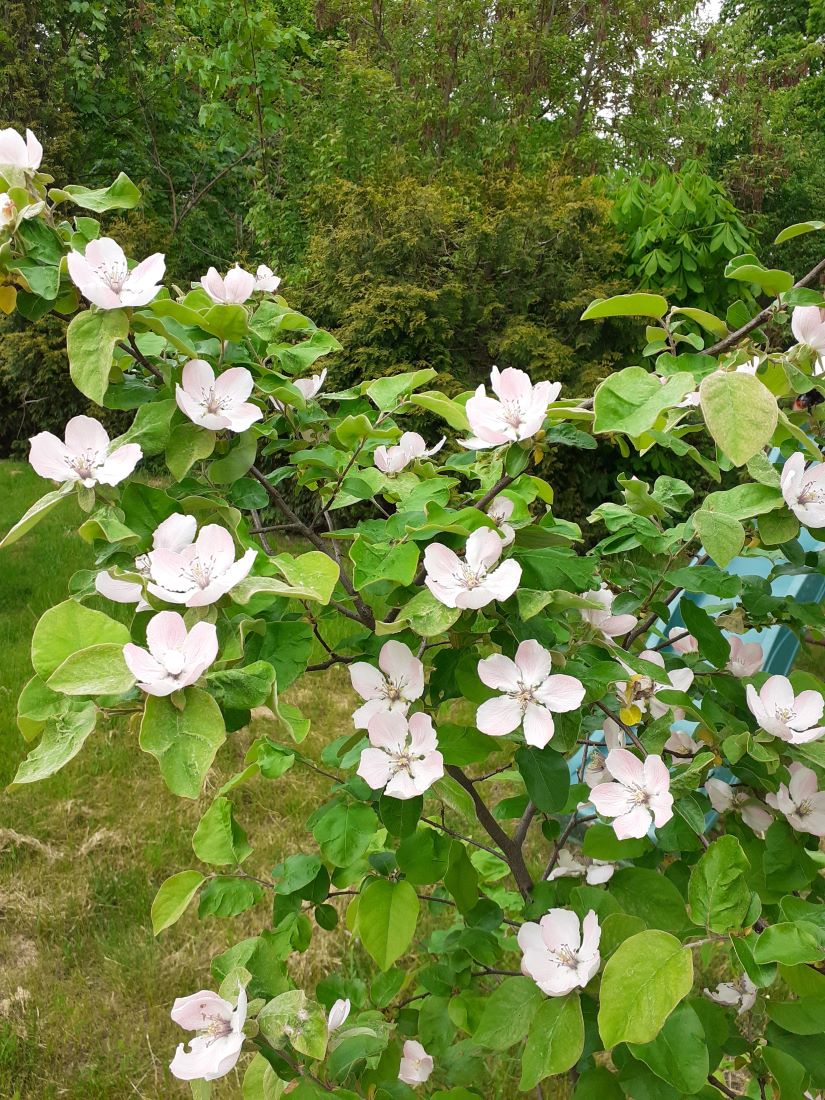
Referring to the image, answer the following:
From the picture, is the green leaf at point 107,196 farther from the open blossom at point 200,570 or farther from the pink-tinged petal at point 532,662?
the pink-tinged petal at point 532,662

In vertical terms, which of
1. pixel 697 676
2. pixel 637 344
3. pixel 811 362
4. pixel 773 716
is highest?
pixel 811 362

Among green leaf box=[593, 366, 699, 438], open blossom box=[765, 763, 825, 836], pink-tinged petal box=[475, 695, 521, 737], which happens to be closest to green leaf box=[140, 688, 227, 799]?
pink-tinged petal box=[475, 695, 521, 737]

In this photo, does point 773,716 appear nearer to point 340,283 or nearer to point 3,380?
point 340,283

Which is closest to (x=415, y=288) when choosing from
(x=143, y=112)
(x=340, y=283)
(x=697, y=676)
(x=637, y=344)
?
(x=340, y=283)

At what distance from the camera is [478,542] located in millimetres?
720

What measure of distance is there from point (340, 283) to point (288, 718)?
4051 mm

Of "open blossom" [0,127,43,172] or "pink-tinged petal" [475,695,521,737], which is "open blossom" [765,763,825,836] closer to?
"pink-tinged petal" [475,695,521,737]

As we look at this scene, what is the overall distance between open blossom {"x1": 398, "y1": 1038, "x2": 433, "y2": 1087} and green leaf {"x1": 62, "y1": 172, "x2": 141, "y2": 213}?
3.74ft

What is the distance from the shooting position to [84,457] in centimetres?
76

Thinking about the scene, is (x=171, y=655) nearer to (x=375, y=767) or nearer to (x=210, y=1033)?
(x=375, y=767)

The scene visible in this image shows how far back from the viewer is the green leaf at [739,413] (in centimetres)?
65

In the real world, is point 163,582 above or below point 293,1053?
above

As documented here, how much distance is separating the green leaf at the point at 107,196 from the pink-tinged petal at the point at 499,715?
1.95ft

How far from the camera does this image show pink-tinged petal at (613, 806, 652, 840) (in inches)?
29.4
